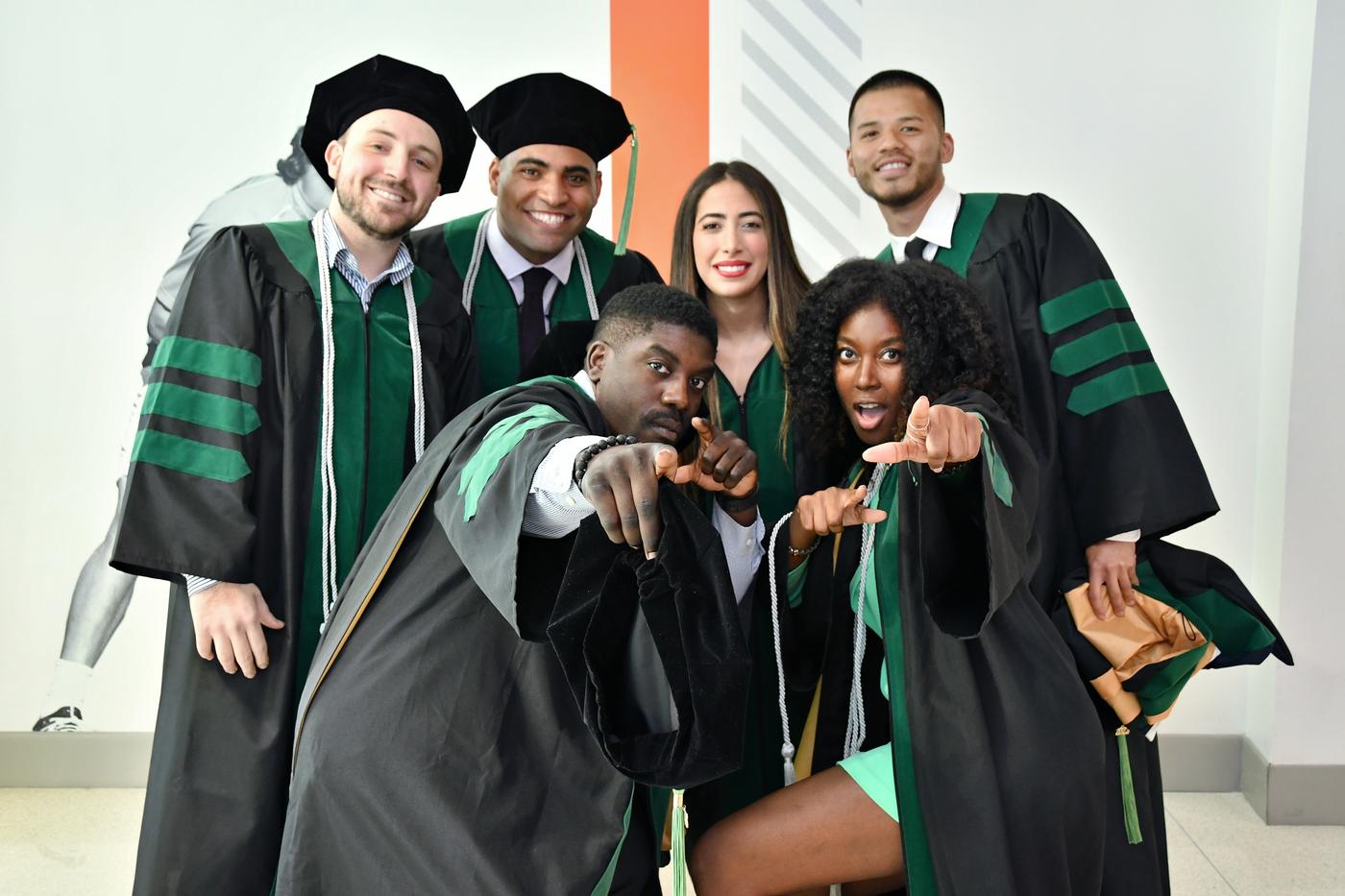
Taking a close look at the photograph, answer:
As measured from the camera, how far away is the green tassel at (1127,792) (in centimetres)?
246

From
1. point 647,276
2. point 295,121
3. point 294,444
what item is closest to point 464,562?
point 294,444

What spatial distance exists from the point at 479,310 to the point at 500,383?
0.20 m

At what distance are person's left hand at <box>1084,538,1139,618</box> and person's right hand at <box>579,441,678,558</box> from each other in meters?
1.38

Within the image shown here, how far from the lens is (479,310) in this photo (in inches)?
120

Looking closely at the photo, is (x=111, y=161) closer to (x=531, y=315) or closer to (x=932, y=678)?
(x=531, y=315)

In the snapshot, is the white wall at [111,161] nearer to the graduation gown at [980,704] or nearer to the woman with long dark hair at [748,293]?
the woman with long dark hair at [748,293]

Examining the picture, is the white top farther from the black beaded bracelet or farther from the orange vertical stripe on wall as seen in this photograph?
the orange vertical stripe on wall

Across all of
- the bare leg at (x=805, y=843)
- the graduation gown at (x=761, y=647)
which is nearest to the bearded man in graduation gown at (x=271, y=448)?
the graduation gown at (x=761, y=647)

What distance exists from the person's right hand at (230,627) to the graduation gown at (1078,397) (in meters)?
1.70

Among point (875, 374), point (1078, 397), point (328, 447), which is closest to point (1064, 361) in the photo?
point (1078, 397)

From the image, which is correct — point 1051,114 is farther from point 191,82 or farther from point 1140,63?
point 191,82

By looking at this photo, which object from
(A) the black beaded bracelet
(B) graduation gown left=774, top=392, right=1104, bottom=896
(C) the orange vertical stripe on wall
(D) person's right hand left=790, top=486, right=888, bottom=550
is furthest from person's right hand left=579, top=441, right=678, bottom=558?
(C) the orange vertical stripe on wall

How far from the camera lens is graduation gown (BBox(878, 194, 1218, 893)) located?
2738 mm

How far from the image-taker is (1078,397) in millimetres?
2811
